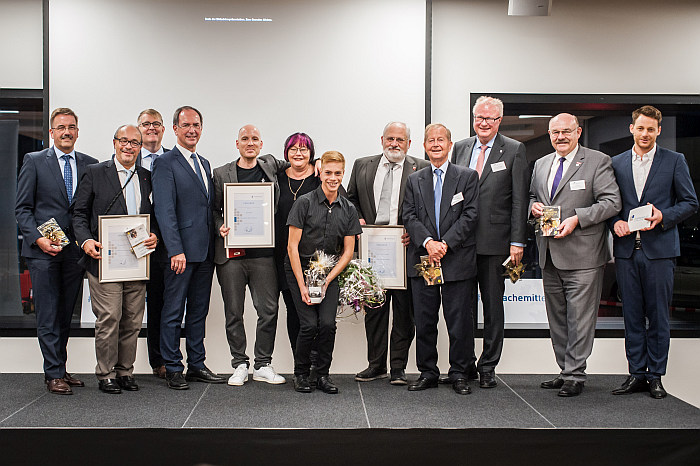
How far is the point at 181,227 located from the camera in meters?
4.71

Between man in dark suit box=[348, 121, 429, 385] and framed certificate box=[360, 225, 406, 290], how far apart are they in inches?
4.9

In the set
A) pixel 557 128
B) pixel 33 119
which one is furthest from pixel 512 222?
pixel 33 119

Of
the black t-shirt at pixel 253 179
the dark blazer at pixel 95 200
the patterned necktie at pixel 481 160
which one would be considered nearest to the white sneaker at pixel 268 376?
the black t-shirt at pixel 253 179

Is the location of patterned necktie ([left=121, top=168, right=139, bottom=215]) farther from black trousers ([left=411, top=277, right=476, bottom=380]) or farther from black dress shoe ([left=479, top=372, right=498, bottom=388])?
black dress shoe ([left=479, top=372, right=498, bottom=388])

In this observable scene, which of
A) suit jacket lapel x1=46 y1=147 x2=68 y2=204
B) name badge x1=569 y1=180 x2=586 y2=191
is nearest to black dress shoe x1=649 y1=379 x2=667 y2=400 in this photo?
name badge x1=569 y1=180 x2=586 y2=191

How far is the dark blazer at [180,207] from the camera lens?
15.2 feet

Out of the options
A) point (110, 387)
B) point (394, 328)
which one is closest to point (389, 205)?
point (394, 328)

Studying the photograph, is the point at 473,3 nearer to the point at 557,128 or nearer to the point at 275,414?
the point at 557,128

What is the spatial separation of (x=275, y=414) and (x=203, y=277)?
1286 mm

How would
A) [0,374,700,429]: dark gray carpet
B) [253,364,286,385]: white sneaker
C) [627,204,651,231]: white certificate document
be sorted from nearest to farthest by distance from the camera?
1. [0,374,700,429]: dark gray carpet
2. [627,204,651,231]: white certificate document
3. [253,364,286,385]: white sneaker

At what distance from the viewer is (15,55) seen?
5625 mm

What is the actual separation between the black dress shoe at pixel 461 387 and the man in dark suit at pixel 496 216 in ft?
0.85

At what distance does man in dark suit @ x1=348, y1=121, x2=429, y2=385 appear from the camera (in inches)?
196

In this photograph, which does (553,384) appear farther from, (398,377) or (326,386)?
(326,386)
